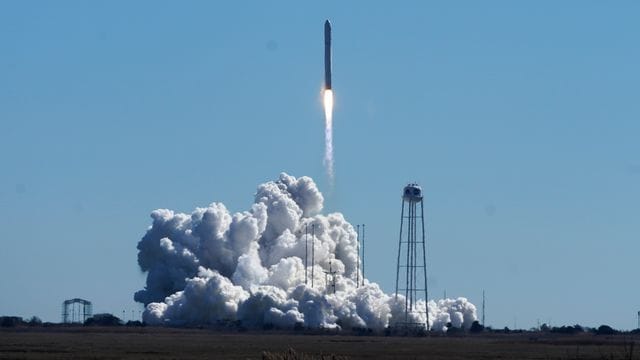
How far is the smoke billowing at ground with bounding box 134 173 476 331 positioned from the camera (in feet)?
546

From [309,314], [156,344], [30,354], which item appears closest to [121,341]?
[156,344]

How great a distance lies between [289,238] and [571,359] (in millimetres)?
73713

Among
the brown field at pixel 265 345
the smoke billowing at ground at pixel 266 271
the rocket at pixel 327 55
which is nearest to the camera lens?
the brown field at pixel 265 345

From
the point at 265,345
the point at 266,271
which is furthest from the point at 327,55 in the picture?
the point at 266,271

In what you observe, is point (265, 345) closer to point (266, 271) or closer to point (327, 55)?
point (327, 55)

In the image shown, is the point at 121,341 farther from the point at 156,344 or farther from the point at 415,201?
the point at 415,201

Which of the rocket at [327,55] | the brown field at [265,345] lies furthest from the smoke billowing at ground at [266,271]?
the rocket at [327,55]

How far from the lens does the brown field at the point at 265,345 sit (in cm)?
10664

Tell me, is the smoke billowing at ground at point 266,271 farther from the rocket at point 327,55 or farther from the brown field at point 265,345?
the rocket at point 327,55

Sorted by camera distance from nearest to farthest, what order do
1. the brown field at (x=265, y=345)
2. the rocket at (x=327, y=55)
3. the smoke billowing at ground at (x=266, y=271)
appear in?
the brown field at (x=265, y=345)
the rocket at (x=327, y=55)
the smoke billowing at ground at (x=266, y=271)

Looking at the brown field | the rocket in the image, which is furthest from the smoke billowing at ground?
the rocket

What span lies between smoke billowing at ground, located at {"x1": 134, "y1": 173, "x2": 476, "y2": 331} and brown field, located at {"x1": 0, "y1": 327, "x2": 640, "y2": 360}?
10.2 meters

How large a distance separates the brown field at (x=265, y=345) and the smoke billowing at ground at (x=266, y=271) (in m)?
10.2

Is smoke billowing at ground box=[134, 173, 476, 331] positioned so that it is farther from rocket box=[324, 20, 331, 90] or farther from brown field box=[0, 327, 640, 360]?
rocket box=[324, 20, 331, 90]
